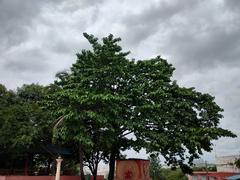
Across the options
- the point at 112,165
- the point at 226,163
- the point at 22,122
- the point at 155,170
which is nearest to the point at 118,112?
the point at 112,165

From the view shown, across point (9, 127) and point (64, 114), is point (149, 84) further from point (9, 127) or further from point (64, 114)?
point (9, 127)

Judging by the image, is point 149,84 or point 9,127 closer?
point 149,84

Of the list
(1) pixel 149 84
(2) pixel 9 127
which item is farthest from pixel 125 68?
(2) pixel 9 127

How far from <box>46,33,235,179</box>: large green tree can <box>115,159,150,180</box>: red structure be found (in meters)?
2.07

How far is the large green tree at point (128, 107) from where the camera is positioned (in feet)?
71.6

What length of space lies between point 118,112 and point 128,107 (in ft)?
4.38

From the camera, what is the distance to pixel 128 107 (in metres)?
23.4

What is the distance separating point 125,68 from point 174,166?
9699 millimetres

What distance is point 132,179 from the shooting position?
87.9 feet

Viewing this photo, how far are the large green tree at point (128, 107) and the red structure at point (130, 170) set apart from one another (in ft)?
6.79

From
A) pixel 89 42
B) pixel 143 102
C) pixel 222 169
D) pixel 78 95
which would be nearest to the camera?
pixel 78 95

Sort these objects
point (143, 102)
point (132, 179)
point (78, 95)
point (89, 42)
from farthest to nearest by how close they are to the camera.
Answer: point (132, 179)
point (89, 42)
point (143, 102)
point (78, 95)

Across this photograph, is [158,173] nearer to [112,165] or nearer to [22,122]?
[112,165]

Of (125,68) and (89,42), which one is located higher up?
(89,42)
